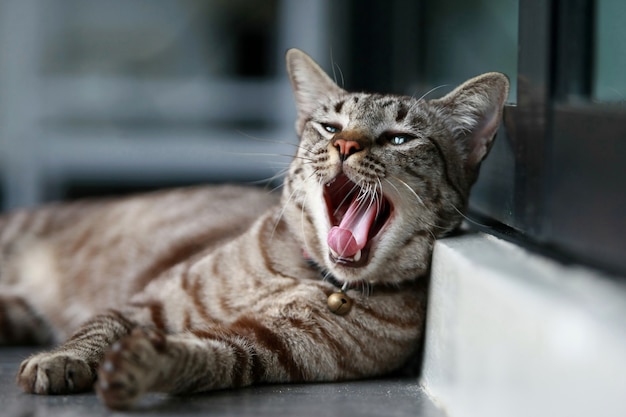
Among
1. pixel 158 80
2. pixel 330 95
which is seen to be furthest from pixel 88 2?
pixel 330 95

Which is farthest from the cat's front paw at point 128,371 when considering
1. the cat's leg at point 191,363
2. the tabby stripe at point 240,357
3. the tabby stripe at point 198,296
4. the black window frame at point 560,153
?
the black window frame at point 560,153

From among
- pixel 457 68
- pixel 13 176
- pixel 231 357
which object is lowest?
pixel 13 176

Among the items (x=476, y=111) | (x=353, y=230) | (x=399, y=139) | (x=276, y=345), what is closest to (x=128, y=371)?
(x=276, y=345)

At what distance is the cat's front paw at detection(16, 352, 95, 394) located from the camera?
233cm

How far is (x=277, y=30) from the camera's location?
299 inches

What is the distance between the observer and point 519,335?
1.75 meters

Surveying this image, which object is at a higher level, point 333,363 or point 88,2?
point 88,2

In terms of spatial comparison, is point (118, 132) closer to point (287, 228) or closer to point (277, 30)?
point (277, 30)

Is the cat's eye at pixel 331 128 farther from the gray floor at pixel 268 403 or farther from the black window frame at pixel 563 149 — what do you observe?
the gray floor at pixel 268 403

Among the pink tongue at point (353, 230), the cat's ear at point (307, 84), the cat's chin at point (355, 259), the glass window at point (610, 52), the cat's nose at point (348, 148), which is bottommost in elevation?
the cat's chin at point (355, 259)

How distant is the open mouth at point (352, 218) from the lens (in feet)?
8.06

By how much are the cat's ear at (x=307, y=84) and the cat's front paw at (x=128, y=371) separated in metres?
1.12

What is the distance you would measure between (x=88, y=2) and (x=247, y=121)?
1735 millimetres

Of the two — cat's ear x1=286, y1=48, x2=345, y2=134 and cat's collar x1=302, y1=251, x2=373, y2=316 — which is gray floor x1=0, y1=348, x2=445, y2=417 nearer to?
cat's collar x1=302, y1=251, x2=373, y2=316
